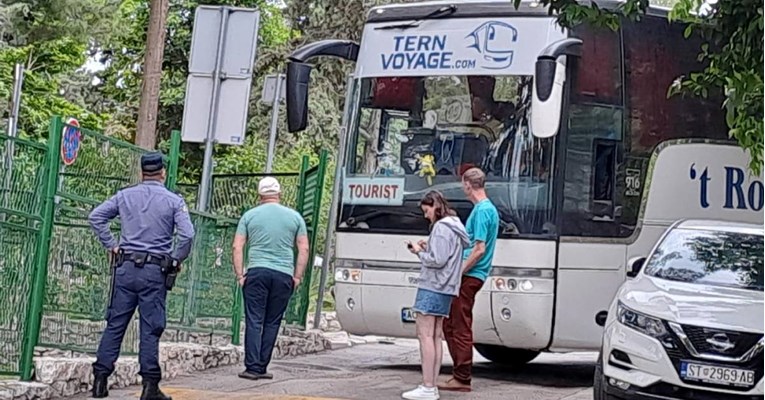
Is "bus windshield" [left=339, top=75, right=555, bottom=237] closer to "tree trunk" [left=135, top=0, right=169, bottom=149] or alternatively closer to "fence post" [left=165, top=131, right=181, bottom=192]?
"fence post" [left=165, top=131, right=181, bottom=192]

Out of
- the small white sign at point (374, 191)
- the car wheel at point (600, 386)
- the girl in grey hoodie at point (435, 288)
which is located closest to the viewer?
the car wheel at point (600, 386)

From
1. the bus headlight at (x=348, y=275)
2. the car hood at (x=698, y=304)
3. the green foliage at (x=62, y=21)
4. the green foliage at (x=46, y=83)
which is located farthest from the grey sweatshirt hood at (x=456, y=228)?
the green foliage at (x=62, y=21)

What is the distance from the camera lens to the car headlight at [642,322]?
28.2 ft

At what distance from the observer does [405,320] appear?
1138 cm

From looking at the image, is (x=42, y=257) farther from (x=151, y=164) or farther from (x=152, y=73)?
(x=152, y=73)

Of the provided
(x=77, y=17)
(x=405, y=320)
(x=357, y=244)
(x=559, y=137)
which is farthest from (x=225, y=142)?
(x=77, y=17)

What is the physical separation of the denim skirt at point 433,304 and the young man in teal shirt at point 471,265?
0.51 metres

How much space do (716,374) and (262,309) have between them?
12.7 feet

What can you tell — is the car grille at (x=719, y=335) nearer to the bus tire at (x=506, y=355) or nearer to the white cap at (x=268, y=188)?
the white cap at (x=268, y=188)

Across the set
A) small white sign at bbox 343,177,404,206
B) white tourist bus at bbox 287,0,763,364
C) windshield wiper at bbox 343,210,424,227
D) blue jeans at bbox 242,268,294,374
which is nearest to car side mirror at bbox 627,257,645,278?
white tourist bus at bbox 287,0,763,364

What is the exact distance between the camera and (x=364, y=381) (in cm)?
1103

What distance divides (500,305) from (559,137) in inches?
62.7

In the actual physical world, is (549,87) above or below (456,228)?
above

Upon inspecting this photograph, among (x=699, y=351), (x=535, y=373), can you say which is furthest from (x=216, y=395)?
(x=535, y=373)
